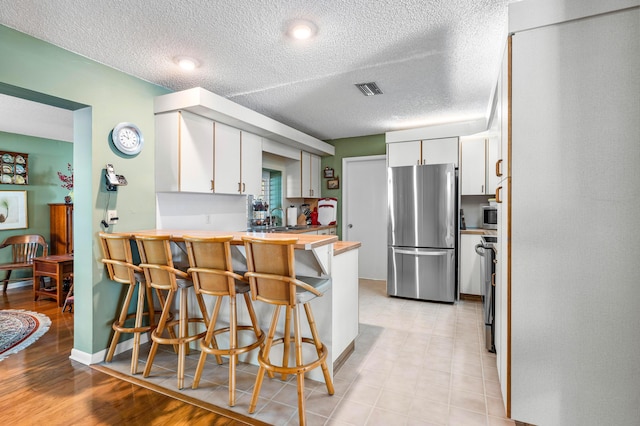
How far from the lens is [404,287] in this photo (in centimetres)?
A: 411

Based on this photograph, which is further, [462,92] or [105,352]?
[462,92]

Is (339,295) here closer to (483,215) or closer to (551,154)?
(551,154)

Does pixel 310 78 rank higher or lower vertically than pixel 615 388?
higher

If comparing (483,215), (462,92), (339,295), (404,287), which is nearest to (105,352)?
(339,295)

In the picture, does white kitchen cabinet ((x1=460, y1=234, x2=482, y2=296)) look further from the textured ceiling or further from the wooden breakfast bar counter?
the wooden breakfast bar counter

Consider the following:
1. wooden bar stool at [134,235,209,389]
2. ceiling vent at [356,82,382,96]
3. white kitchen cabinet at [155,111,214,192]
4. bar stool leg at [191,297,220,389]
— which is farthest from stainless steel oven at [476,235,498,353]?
white kitchen cabinet at [155,111,214,192]

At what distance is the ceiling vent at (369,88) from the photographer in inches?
119

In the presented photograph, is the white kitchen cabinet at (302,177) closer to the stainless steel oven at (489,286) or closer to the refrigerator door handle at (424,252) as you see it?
the refrigerator door handle at (424,252)

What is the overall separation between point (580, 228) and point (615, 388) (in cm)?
73

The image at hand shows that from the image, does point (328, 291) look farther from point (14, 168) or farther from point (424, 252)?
point (14, 168)

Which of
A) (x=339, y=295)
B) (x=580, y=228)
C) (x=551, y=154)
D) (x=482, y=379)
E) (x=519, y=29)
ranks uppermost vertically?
(x=519, y=29)

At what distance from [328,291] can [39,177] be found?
5.60m

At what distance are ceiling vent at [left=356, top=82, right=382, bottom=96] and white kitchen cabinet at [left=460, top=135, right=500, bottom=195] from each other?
1.61 m

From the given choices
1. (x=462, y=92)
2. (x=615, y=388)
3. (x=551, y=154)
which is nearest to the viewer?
(x=615, y=388)
